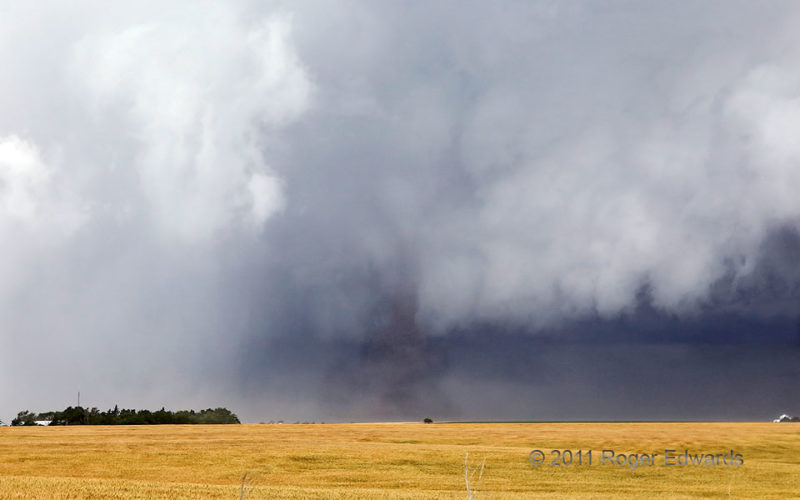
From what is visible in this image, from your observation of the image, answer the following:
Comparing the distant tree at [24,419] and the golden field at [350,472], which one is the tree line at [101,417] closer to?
the distant tree at [24,419]

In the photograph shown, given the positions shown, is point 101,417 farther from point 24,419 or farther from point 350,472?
point 350,472

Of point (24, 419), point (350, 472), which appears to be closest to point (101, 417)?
point (24, 419)

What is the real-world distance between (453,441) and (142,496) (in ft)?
154

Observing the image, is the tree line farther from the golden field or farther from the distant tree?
the golden field

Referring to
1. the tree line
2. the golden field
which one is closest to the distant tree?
the tree line

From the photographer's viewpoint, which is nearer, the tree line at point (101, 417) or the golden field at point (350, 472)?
the golden field at point (350, 472)

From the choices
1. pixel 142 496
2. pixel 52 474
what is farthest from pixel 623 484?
pixel 52 474

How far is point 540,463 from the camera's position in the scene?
5266cm

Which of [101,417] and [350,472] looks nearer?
[350,472]

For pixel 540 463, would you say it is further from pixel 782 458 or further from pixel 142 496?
pixel 142 496

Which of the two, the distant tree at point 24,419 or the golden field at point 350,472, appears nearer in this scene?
the golden field at point 350,472

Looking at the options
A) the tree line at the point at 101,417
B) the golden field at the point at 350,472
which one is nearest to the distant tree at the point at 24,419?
the tree line at the point at 101,417

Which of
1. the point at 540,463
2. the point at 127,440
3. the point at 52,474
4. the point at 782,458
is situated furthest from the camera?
the point at 127,440

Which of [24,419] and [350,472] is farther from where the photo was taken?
[24,419]
